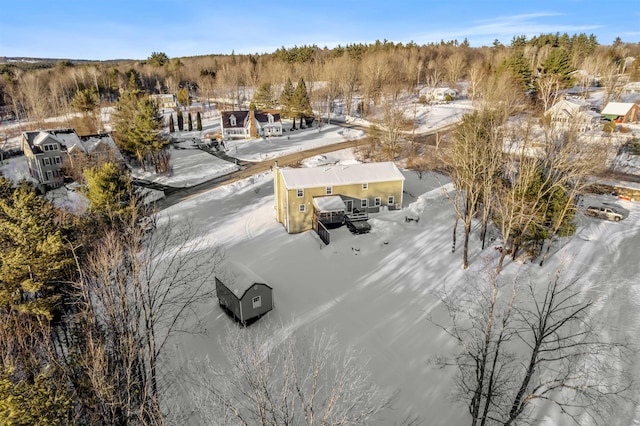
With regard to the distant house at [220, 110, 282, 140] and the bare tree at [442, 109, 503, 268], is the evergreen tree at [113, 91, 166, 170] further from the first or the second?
the bare tree at [442, 109, 503, 268]

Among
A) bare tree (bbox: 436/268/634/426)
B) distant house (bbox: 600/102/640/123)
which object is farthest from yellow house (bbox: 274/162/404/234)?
distant house (bbox: 600/102/640/123)

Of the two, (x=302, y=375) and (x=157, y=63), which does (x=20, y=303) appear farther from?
(x=157, y=63)

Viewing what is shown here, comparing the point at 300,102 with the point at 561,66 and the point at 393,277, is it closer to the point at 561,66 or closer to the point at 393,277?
the point at 561,66

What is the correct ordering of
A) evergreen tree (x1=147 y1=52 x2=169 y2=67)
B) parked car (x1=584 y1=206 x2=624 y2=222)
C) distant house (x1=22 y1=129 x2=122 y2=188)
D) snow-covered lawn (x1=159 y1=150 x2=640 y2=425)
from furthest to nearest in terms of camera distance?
evergreen tree (x1=147 y1=52 x2=169 y2=67), distant house (x1=22 y1=129 x2=122 y2=188), parked car (x1=584 y1=206 x2=624 y2=222), snow-covered lawn (x1=159 y1=150 x2=640 y2=425)

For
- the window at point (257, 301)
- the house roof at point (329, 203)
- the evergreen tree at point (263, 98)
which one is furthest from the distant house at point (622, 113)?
the window at point (257, 301)

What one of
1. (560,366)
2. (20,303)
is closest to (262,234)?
(20,303)
